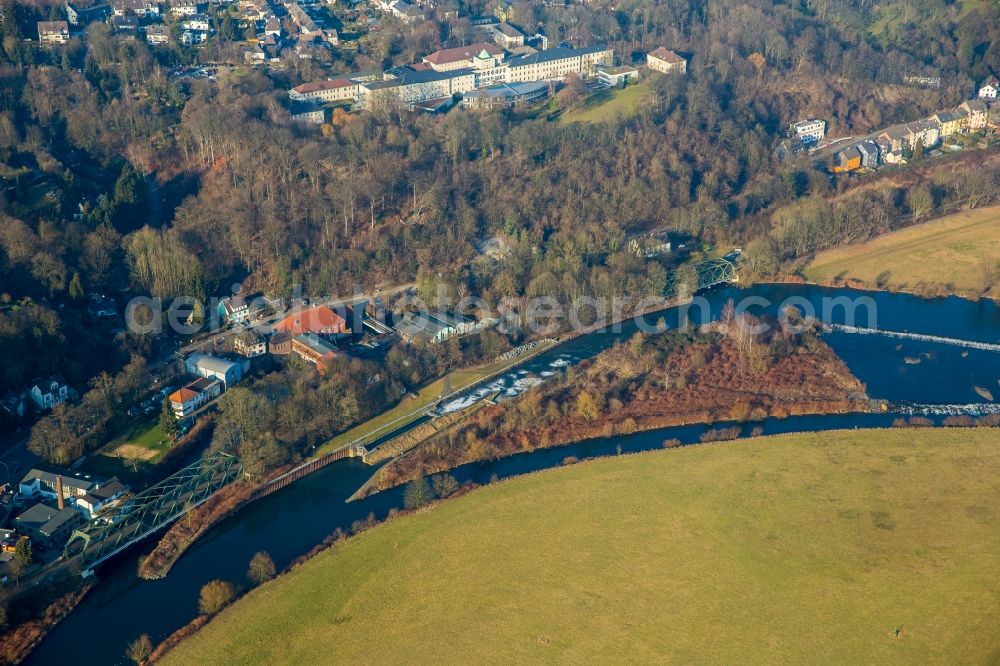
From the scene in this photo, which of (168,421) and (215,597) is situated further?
(168,421)

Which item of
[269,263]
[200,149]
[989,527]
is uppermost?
[200,149]

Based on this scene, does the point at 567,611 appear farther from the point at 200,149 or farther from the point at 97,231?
the point at 200,149

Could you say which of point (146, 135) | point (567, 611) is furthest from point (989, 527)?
point (146, 135)

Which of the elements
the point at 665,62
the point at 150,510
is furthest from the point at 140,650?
the point at 665,62

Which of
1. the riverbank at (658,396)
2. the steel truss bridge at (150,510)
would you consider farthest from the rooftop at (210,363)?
the riverbank at (658,396)

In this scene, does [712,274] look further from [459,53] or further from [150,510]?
[150,510]

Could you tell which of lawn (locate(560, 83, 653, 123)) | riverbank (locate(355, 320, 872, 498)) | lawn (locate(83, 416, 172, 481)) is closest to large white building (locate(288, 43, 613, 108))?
lawn (locate(560, 83, 653, 123))

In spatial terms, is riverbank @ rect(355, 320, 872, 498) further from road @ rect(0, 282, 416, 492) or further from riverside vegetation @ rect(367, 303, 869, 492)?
road @ rect(0, 282, 416, 492)

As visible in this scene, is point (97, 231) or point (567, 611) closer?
point (567, 611)
